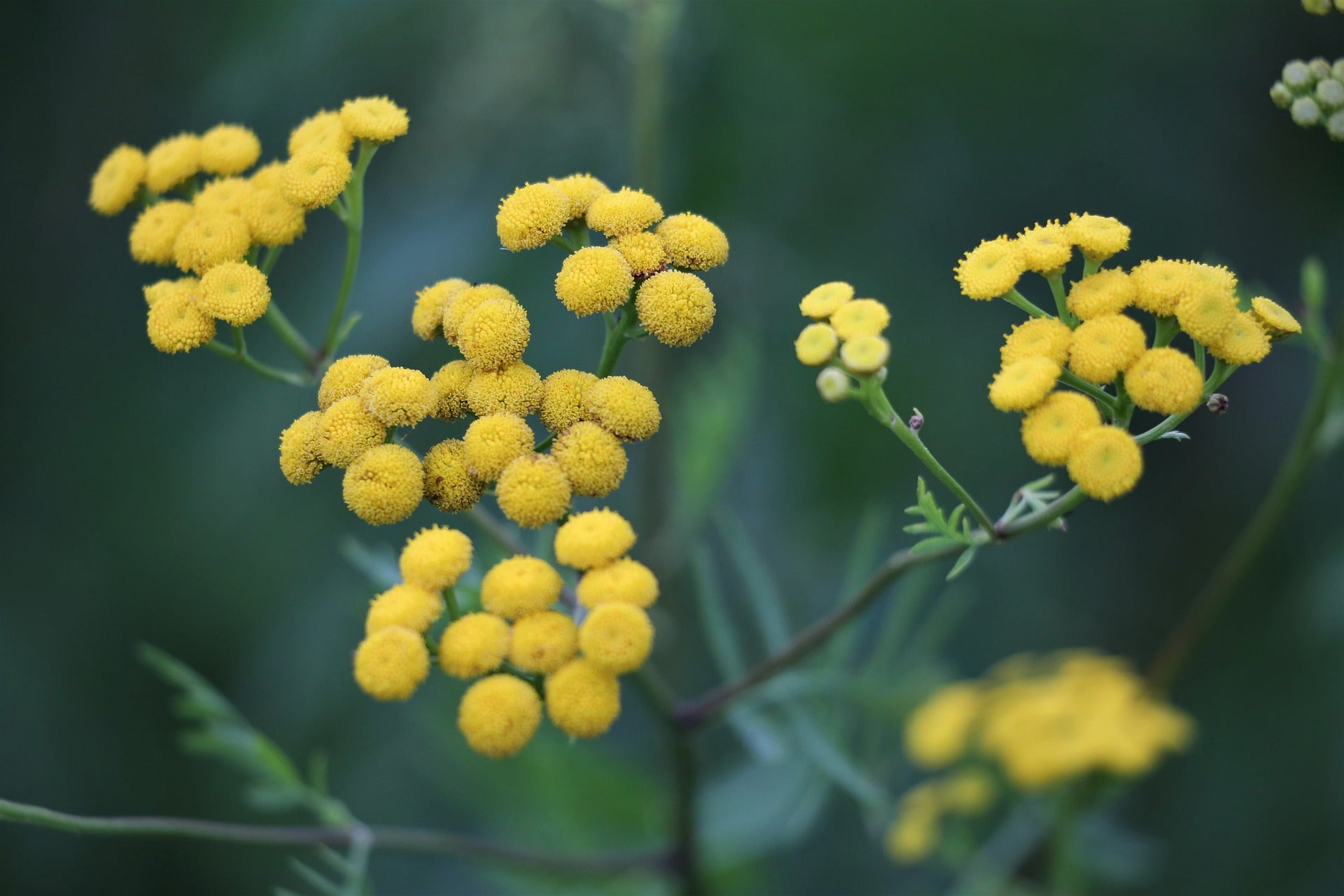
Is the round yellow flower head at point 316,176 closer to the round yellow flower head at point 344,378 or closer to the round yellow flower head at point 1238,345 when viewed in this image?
the round yellow flower head at point 344,378

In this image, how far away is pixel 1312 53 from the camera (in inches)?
117

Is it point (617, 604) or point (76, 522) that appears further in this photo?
point (76, 522)

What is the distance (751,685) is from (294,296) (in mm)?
2063

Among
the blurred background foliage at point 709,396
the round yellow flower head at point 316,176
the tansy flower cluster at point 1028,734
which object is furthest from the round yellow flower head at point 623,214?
the tansy flower cluster at point 1028,734

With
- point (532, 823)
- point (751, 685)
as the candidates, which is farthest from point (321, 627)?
point (751, 685)

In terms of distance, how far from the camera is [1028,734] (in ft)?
7.43

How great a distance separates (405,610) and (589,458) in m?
0.28

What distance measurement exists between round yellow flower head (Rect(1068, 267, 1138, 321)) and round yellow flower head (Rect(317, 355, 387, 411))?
903mm

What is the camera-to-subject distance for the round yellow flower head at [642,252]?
1.44 metres

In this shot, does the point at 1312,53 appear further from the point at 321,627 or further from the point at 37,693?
the point at 37,693

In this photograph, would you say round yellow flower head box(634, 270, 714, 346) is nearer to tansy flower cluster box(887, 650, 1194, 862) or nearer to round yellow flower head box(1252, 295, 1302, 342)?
round yellow flower head box(1252, 295, 1302, 342)

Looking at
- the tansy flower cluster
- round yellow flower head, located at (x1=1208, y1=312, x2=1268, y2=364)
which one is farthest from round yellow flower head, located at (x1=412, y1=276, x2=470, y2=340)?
the tansy flower cluster

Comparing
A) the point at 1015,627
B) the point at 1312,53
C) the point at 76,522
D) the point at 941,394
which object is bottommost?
the point at 1015,627

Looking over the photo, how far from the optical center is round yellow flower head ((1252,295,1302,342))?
54.7 inches
